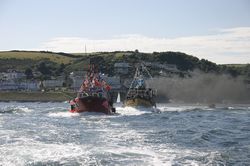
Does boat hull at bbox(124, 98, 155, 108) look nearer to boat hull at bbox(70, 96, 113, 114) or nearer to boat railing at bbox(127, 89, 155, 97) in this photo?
boat railing at bbox(127, 89, 155, 97)

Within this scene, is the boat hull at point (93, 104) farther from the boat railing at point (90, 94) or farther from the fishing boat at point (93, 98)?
the boat railing at point (90, 94)

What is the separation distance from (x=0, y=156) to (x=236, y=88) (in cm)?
16899

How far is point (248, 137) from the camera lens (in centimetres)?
4384

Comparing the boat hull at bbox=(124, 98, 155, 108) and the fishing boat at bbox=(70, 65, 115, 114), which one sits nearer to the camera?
the fishing boat at bbox=(70, 65, 115, 114)

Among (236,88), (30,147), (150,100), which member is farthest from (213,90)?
(30,147)

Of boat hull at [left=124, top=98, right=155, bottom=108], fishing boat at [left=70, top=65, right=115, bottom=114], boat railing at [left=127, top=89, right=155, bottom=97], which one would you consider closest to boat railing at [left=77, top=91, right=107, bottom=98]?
fishing boat at [left=70, top=65, right=115, bottom=114]

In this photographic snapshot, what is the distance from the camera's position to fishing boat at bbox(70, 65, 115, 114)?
255 ft

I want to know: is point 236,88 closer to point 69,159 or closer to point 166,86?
point 166,86

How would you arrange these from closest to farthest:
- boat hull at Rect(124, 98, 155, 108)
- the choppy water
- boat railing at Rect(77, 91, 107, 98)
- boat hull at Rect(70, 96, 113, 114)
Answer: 1. the choppy water
2. boat hull at Rect(70, 96, 113, 114)
3. boat railing at Rect(77, 91, 107, 98)
4. boat hull at Rect(124, 98, 155, 108)

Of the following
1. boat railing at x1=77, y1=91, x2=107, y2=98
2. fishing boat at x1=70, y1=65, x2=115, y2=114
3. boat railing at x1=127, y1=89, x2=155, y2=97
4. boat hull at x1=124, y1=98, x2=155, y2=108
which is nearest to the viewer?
fishing boat at x1=70, y1=65, x2=115, y2=114

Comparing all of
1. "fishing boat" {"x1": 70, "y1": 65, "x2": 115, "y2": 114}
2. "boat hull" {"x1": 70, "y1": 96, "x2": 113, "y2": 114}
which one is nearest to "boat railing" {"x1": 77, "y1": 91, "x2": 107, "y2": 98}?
"fishing boat" {"x1": 70, "y1": 65, "x2": 115, "y2": 114}

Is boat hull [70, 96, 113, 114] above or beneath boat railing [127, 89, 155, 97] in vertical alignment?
beneath

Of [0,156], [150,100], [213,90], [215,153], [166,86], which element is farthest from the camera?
[166,86]

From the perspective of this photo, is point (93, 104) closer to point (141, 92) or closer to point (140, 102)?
point (140, 102)
